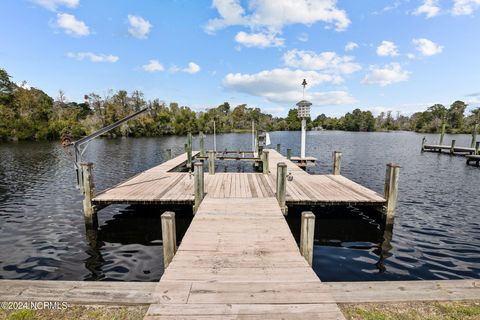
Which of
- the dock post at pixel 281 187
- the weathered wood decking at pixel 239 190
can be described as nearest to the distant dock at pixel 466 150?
the weathered wood decking at pixel 239 190

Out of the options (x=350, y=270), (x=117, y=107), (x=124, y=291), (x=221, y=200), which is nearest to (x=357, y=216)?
(x=350, y=270)

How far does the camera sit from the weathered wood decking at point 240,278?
9.64ft

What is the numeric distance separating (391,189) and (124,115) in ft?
225

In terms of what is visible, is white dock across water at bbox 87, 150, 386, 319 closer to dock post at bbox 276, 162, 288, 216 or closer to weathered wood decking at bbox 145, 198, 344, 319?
weathered wood decking at bbox 145, 198, 344, 319

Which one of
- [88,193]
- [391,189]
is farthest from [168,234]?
[391,189]

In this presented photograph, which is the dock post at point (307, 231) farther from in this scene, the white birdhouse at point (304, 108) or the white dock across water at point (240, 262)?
the white birdhouse at point (304, 108)

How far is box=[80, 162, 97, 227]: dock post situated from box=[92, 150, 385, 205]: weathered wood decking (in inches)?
8.4

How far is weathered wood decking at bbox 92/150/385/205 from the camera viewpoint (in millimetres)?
7957

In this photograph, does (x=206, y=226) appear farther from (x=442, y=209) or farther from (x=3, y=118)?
(x=3, y=118)

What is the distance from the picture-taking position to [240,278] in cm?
366

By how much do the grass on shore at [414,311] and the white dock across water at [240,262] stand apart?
42cm

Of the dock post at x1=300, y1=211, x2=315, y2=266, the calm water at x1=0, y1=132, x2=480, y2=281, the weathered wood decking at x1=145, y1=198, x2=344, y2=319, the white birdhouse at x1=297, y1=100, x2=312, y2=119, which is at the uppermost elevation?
the white birdhouse at x1=297, y1=100, x2=312, y2=119

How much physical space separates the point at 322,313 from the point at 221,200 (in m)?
4.90

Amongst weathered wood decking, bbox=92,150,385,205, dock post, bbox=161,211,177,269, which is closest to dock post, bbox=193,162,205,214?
weathered wood decking, bbox=92,150,385,205
